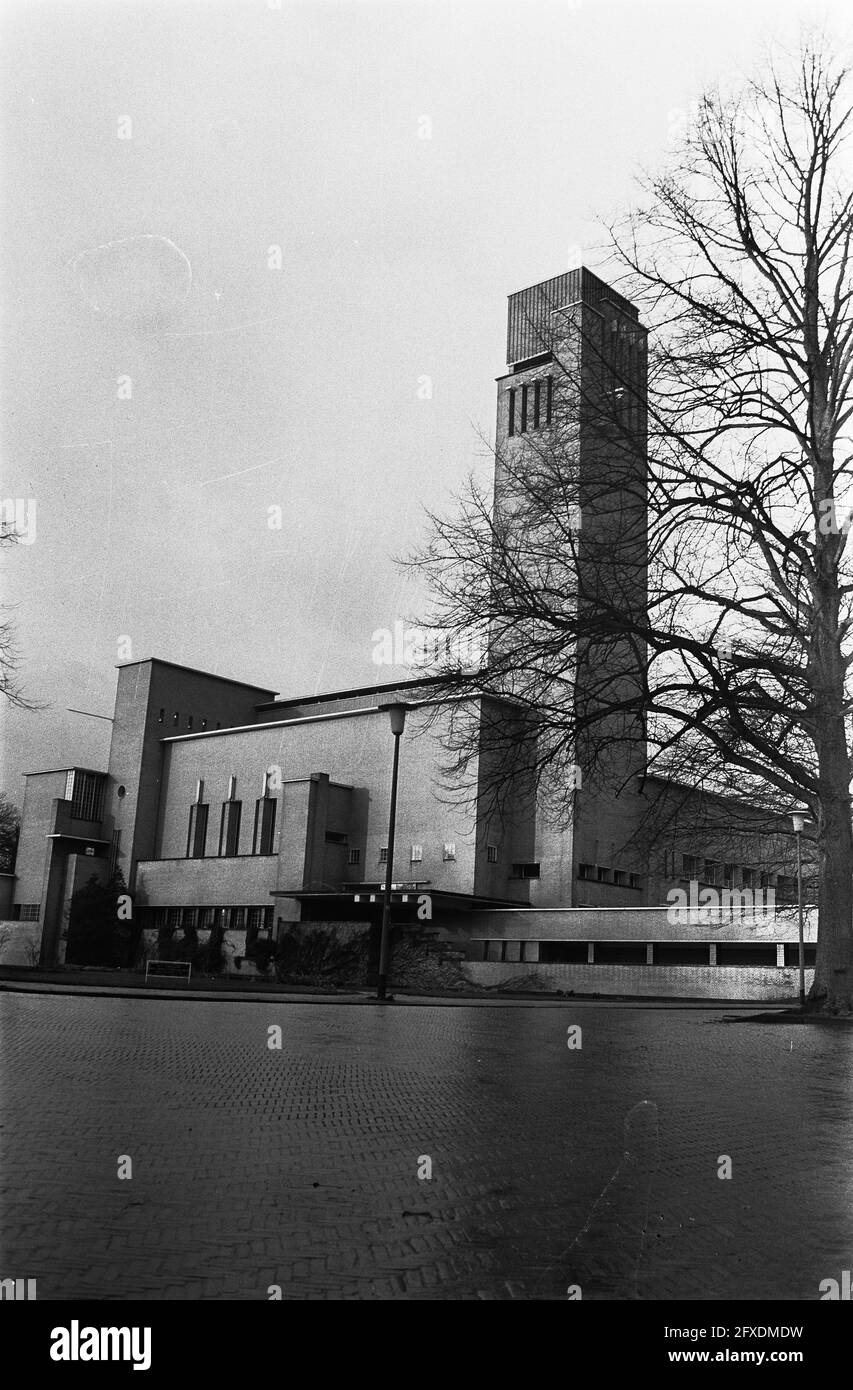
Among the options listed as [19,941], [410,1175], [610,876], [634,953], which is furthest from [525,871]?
[410,1175]

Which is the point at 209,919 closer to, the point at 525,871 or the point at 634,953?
the point at 525,871

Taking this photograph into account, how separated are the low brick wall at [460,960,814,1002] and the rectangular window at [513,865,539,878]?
9.69 meters

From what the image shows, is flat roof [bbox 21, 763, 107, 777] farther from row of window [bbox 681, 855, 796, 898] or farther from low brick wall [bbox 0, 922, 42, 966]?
row of window [bbox 681, 855, 796, 898]

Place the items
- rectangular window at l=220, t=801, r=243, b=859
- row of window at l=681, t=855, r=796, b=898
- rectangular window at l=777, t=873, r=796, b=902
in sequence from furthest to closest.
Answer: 1. rectangular window at l=220, t=801, r=243, b=859
2. row of window at l=681, t=855, r=796, b=898
3. rectangular window at l=777, t=873, r=796, b=902

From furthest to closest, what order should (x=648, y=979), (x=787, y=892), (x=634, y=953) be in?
(x=787, y=892) → (x=634, y=953) → (x=648, y=979)

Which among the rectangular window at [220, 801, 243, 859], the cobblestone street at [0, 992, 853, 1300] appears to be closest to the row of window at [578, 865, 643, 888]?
the rectangular window at [220, 801, 243, 859]

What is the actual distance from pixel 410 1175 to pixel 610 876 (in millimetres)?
59750

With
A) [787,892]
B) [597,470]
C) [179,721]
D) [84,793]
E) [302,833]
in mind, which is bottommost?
[787,892]

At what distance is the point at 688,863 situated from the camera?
64688mm

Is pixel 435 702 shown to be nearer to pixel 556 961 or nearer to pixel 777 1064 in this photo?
pixel 777 1064

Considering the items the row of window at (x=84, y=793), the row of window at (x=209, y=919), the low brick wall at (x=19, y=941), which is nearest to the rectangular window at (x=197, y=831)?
the row of window at (x=209, y=919)

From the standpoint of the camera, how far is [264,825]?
68875 mm

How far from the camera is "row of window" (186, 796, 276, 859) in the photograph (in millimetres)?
68375
